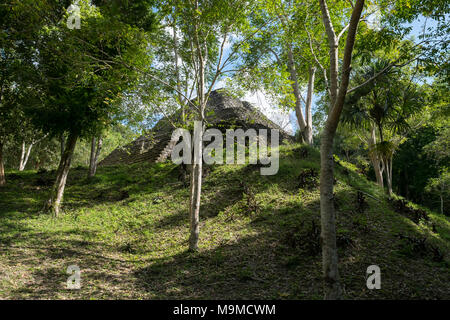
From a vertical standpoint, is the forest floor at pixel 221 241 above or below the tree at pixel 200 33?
below

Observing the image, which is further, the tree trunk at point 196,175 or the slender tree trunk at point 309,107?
the slender tree trunk at point 309,107

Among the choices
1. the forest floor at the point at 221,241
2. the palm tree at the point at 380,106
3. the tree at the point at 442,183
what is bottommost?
the forest floor at the point at 221,241

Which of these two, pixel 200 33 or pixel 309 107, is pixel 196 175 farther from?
pixel 309 107

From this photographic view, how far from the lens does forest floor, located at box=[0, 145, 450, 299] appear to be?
478 centimetres

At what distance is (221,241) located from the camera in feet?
22.7

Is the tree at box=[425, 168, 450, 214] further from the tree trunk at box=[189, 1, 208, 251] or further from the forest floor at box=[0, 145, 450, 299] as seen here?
the tree trunk at box=[189, 1, 208, 251]

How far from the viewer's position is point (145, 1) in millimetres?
9109

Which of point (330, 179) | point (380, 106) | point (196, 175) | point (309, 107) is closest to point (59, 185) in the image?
point (196, 175)

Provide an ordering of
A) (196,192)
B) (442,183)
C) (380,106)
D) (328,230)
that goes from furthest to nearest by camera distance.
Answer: (442,183)
(380,106)
(196,192)
(328,230)

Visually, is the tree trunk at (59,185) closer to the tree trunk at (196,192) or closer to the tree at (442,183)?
the tree trunk at (196,192)

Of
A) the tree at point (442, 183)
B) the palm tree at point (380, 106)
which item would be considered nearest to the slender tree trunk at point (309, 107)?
the palm tree at point (380, 106)

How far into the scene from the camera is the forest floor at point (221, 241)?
478 cm

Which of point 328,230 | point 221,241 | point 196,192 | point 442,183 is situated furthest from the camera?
point 442,183

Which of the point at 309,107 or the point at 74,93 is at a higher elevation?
the point at 309,107
